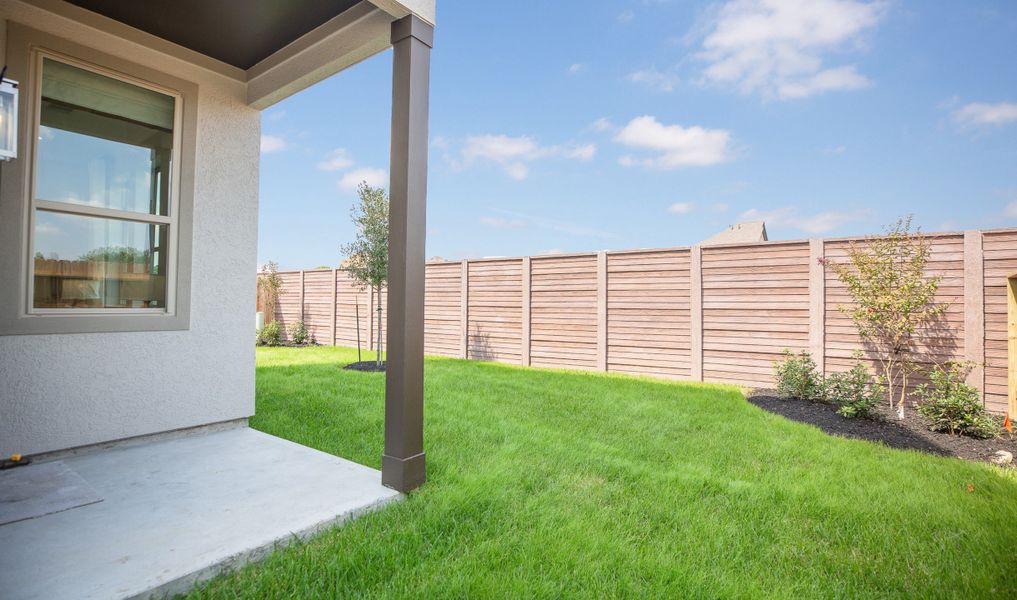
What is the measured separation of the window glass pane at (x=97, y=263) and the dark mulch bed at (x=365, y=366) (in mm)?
4228

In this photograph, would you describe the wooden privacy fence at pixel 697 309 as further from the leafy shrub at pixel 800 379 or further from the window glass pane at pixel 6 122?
the window glass pane at pixel 6 122

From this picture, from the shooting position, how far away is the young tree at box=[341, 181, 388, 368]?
27.4ft

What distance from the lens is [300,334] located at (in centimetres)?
1186

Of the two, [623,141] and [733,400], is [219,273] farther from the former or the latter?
[623,141]

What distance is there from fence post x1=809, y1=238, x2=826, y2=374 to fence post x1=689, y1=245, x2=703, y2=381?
4.50ft

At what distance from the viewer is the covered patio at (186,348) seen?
1.96 meters

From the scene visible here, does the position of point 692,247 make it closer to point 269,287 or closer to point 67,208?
point 67,208

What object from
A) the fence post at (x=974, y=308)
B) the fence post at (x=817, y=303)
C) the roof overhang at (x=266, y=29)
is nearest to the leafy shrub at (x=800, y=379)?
the fence post at (x=817, y=303)

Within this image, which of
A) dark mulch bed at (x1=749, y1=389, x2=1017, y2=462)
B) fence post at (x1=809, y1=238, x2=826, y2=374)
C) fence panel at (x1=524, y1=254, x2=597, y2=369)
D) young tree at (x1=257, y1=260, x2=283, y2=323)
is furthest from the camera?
young tree at (x1=257, y1=260, x2=283, y2=323)

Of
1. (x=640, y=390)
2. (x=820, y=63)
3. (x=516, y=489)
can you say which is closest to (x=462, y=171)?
(x=820, y=63)

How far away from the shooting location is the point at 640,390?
5.85 meters

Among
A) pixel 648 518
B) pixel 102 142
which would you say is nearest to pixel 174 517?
pixel 648 518

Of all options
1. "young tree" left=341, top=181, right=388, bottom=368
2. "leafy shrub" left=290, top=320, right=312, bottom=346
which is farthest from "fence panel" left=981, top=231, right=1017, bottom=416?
"leafy shrub" left=290, top=320, right=312, bottom=346

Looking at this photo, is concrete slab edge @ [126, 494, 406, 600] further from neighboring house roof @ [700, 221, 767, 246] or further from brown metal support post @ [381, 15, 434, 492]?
neighboring house roof @ [700, 221, 767, 246]
